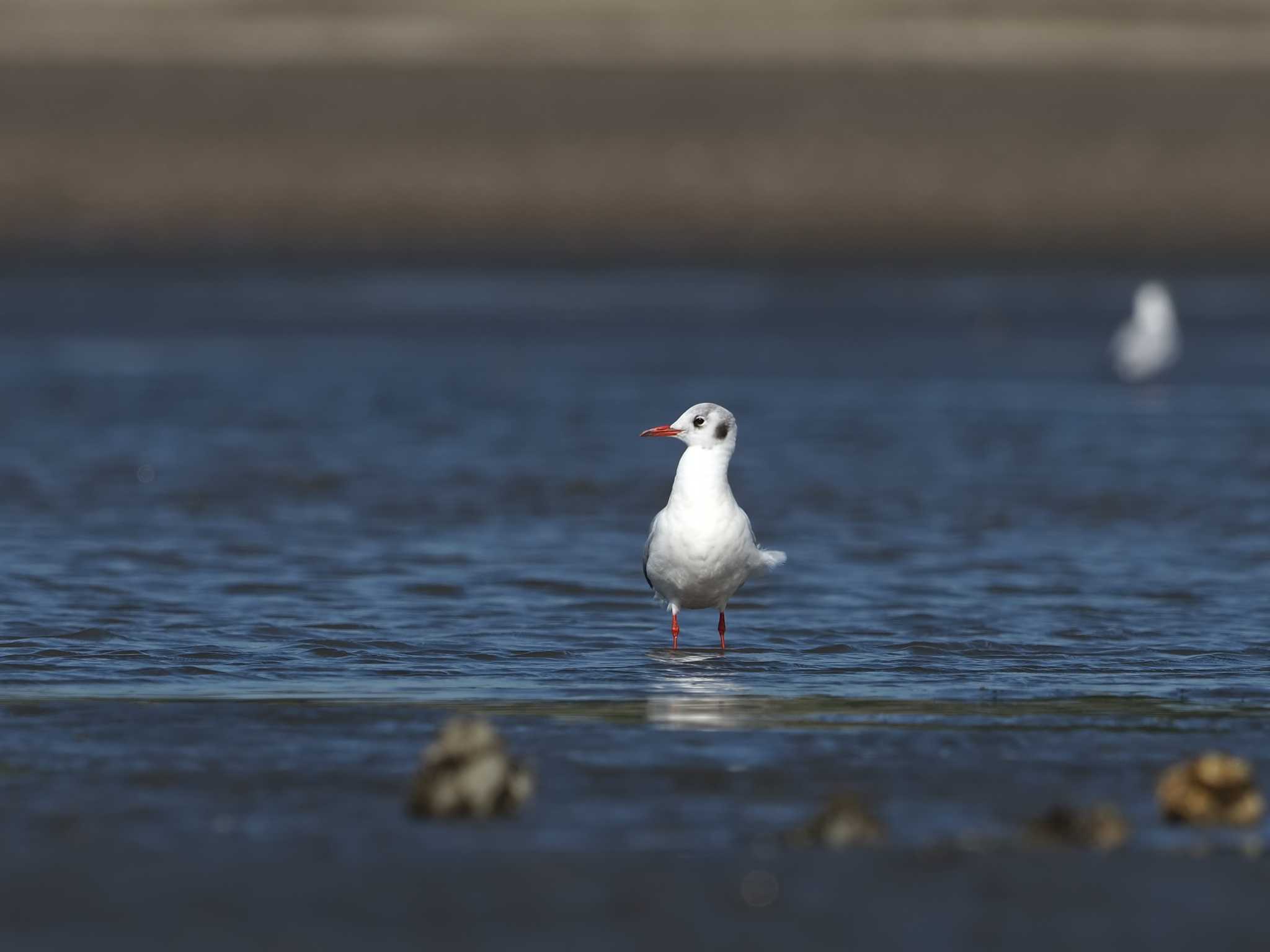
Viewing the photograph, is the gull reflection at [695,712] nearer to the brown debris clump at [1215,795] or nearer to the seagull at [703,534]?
the seagull at [703,534]

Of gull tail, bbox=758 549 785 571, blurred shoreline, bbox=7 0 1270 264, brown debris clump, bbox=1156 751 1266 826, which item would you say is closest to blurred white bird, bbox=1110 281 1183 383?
blurred shoreline, bbox=7 0 1270 264

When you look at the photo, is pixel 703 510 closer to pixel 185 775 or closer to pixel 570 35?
pixel 185 775

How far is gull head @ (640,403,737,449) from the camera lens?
11.2 meters

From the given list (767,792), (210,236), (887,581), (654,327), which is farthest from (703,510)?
(210,236)

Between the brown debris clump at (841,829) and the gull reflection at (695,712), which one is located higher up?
the gull reflection at (695,712)

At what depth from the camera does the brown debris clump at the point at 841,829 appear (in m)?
6.80

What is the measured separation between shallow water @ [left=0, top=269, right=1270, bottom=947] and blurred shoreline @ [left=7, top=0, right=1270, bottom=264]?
9359 millimetres

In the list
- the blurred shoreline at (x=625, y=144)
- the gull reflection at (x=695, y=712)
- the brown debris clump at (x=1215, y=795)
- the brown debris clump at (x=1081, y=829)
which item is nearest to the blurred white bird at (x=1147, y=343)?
the blurred shoreline at (x=625, y=144)

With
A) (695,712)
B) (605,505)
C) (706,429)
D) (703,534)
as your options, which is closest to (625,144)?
(605,505)

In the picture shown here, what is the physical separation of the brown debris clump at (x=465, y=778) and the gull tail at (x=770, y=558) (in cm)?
419

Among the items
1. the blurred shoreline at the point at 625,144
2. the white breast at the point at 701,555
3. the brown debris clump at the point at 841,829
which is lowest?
the brown debris clump at the point at 841,829

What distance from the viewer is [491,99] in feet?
144

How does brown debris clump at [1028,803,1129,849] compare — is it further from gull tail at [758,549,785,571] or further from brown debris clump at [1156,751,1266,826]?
gull tail at [758,549,785,571]

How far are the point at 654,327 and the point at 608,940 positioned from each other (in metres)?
22.4
